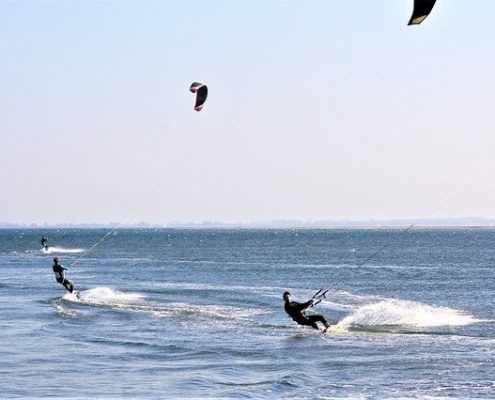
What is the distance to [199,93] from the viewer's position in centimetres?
2198

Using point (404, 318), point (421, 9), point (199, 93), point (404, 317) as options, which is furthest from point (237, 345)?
point (421, 9)

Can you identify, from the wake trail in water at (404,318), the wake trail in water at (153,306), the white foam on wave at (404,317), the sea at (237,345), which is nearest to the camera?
the sea at (237,345)

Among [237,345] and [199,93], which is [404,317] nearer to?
[237,345]

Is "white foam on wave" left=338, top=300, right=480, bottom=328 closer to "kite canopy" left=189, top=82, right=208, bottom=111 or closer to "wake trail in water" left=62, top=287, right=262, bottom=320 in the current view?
"wake trail in water" left=62, top=287, right=262, bottom=320

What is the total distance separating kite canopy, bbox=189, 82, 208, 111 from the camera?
21578 millimetres

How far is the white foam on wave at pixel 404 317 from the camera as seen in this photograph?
23.6 metres

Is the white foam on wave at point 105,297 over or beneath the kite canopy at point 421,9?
beneath

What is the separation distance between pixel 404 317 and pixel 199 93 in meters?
8.93

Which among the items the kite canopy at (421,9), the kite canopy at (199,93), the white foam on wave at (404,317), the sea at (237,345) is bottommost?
the white foam on wave at (404,317)

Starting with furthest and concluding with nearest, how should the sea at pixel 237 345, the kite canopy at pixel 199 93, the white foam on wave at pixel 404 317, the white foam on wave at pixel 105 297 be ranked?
the white foam on wave at pixel 105 297 → the white foam on wave at pixel 404 317 → the kite canopy at pixel 199 93 → the sea at pixel 237 345

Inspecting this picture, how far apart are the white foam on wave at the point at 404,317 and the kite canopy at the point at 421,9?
41.9 feet

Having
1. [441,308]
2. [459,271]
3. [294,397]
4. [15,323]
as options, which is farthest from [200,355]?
[459,271]

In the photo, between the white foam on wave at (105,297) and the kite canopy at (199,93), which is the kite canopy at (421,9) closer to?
the kite canopy at (199,93)

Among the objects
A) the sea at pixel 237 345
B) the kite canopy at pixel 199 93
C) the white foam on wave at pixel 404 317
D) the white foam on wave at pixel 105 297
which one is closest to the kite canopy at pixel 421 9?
the sea at pixel 237 345
